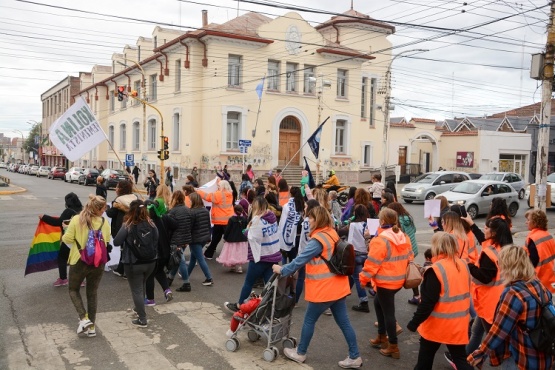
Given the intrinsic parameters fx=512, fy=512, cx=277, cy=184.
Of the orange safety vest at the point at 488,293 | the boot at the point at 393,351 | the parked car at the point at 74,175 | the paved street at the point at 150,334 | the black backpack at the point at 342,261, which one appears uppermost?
the black backpack at the point at 342,261

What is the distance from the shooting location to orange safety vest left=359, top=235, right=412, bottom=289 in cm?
562

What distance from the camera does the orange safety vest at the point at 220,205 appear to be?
34.9 feet

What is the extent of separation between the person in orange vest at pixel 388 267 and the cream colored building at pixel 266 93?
24242 millimetres

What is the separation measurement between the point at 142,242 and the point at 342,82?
32.4m

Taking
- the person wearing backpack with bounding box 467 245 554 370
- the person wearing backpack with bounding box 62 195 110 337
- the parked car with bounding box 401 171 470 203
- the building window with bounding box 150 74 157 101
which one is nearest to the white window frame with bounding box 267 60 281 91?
the building window with bounding box 150 74 157 101

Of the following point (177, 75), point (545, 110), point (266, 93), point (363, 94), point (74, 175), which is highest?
point (177, 75)

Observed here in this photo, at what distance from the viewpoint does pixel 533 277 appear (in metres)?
3.99

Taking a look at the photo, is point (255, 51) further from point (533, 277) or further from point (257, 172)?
point (533, 277)

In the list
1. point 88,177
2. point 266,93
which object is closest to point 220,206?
point 266,93

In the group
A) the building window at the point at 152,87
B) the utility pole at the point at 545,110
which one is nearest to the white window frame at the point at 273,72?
the building window at the point at 152,87

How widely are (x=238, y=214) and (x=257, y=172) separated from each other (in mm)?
24428

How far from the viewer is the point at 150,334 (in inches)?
254

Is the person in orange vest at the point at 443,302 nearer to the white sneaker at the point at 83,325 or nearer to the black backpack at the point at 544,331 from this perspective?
the black backpack at the point at 544,331

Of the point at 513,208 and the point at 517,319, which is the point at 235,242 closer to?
the point at 517,319
